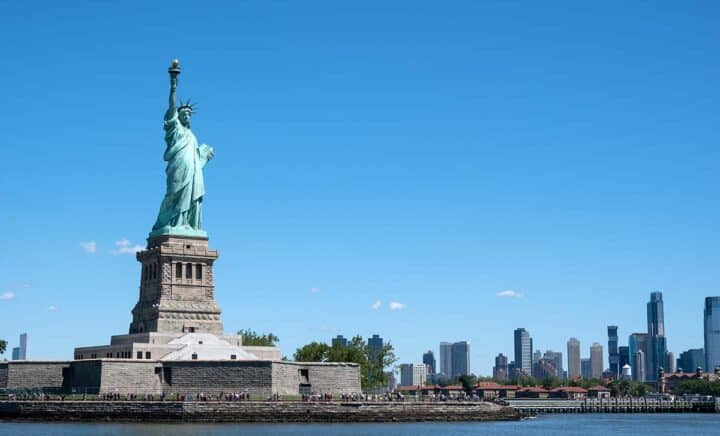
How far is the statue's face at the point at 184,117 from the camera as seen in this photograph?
9081 centimetres

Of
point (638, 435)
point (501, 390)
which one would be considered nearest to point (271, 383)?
point (638, 435)

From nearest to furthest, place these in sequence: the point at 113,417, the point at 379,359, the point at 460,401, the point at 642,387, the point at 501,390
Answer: the point at 113,417 → the point at 460,401 → the point at 379,359 → the point at 501,390 → the point at 642,387

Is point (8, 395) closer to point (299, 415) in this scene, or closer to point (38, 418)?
point (38, 418)

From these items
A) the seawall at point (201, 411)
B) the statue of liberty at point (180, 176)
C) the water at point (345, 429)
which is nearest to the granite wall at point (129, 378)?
the seawall at point (201, 411)

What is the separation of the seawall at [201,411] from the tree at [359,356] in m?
21.8

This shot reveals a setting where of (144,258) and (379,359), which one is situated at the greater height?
(144,258)

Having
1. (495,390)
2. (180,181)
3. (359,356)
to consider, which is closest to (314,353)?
(359,356)

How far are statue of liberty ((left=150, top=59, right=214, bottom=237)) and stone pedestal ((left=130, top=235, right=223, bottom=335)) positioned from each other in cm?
126

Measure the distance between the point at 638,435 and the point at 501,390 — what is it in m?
91.3

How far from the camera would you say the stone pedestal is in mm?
86688

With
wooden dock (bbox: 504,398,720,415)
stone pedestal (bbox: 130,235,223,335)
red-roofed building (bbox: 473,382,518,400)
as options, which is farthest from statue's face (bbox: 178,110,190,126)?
red-roofed building (bbox: 473,382,518,400)

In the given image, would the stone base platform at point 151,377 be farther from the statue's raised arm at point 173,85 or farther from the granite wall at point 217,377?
the statue's raised arm at point 173,85

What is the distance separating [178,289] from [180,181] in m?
7.94

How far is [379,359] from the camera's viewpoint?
357ft
